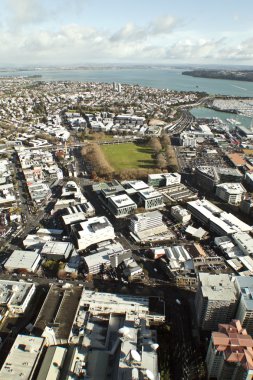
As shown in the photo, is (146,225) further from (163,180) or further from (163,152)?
(163,152)

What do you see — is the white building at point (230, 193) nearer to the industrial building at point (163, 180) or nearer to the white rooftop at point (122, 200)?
the industrial building at point (163, 180)

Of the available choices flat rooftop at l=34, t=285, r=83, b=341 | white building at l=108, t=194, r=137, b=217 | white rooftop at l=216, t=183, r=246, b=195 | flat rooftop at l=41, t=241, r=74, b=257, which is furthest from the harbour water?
flat rooftop at l=34, t=285, r=83, b=341

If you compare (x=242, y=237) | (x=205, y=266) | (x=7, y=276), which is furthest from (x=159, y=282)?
(x=7, y=276)

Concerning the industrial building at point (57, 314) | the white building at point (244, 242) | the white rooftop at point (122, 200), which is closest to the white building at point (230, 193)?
the white building at point (244, 242)

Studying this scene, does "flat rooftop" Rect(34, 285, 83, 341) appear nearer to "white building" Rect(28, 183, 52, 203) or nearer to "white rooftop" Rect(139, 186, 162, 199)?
"white rooftop" Rect(139, 186, 162, 199)

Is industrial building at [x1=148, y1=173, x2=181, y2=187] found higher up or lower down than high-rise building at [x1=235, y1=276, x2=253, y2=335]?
lower down

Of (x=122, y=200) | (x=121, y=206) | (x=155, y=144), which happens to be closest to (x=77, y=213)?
(x=121, y=206)
